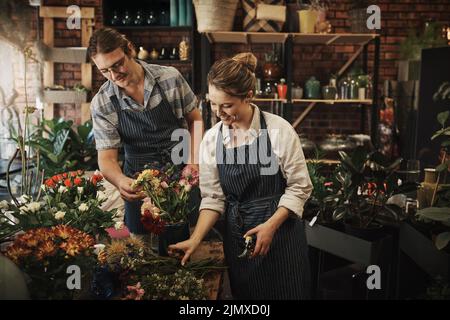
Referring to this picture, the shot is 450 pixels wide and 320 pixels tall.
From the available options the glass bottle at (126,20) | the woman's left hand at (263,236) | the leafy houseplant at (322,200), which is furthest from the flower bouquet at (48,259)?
the glass bottle at (126,20)

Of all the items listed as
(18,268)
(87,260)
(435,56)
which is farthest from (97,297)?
(435,56)

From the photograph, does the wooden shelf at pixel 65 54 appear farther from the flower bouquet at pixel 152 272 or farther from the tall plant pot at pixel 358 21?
the flower bouquet at pixel 152 272

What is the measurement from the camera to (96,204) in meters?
1.39

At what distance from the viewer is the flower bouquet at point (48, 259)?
106 cm

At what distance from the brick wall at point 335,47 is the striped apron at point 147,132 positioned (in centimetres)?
275

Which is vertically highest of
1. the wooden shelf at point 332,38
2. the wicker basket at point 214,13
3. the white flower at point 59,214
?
the wicker basket at point 214,13

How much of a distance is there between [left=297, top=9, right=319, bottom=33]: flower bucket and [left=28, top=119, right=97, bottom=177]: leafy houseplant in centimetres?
205

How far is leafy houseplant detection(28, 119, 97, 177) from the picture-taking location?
358 cm

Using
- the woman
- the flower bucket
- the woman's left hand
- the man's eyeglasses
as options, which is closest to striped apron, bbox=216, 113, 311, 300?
the woman

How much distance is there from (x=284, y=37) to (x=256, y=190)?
293 centimetres

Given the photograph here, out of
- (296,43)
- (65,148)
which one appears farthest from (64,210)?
(296,43)

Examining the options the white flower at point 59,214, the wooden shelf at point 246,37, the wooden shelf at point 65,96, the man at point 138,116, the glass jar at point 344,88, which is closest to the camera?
the white flower at point 59,214

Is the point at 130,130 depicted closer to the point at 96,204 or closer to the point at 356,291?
the point at 96,204

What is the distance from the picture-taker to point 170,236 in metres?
1.35
